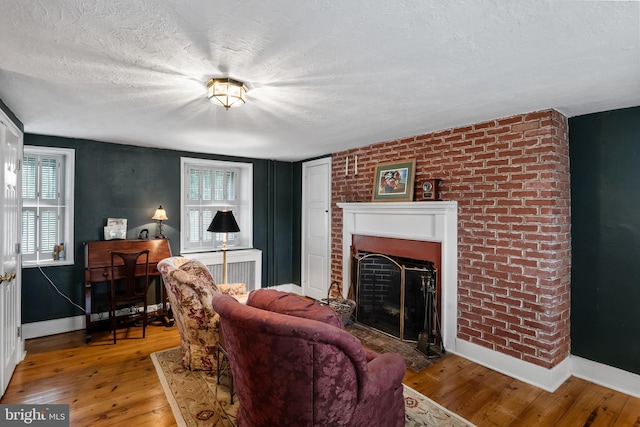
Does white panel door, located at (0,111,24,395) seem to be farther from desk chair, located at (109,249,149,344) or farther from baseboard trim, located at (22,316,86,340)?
desk chair, located at (109,249,149,344)

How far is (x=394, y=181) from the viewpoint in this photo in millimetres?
3846

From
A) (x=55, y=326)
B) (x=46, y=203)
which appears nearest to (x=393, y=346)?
(x=55, y=326)

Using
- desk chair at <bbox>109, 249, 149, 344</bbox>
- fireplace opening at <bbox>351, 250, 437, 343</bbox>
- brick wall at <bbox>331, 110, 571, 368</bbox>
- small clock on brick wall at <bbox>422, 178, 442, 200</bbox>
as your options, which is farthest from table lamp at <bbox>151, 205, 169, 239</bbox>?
brick wall at <bbox>331, 110, 571, 368</bbox>

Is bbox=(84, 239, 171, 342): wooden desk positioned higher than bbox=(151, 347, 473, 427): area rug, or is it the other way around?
bbox=(84, 239, 171, 342): wooden desk

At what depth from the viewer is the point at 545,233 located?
268 centimetres

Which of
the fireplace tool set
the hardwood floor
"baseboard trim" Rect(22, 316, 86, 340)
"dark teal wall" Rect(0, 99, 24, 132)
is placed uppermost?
"dark teal wall" Rect(0, 99, 24, 132)

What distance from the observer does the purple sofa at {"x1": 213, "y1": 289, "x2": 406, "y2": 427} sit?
151 cm

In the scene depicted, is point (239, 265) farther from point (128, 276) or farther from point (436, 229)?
point (436, 229)

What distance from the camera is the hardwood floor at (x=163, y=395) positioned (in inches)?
89.7

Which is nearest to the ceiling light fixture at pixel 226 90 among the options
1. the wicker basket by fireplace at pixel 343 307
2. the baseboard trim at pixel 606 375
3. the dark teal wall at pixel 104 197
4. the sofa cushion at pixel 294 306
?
the sofa cushion at pixel 294 306

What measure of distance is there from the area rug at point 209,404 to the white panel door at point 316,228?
249 centimetres

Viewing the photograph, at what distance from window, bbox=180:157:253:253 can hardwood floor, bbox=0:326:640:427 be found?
78.5 inches

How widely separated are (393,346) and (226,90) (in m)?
2.90

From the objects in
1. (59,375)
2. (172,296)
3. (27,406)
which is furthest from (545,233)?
(59,375)
